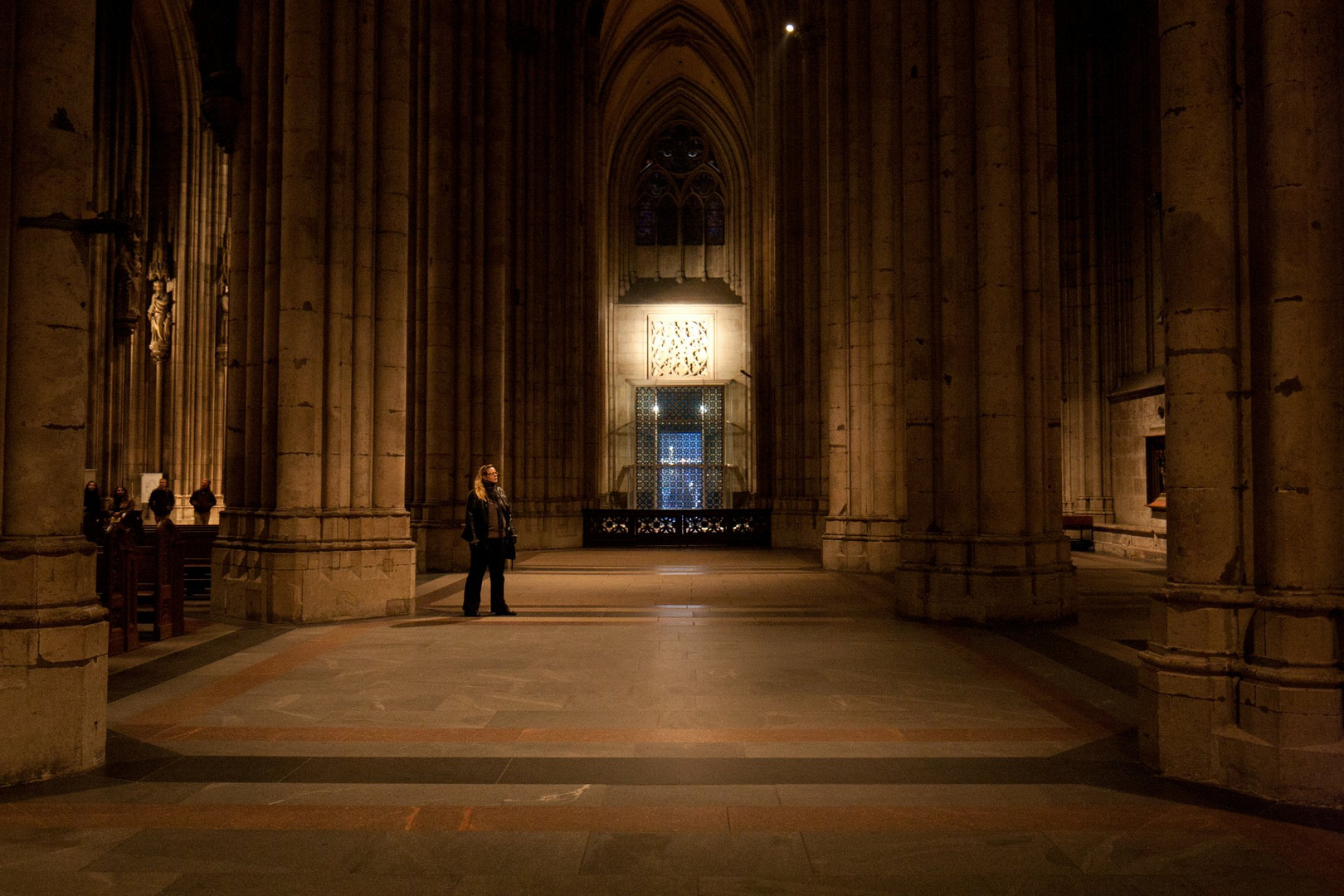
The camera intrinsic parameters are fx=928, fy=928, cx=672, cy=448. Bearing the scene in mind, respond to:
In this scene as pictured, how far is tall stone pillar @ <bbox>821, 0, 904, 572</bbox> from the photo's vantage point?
1391 cm

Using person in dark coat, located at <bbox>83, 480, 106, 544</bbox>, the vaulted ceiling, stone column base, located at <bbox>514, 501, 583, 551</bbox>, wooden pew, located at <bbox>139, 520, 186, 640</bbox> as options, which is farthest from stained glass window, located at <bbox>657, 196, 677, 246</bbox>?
wooden pew, located at <bbox>139, 520, 186, 640</bbox>

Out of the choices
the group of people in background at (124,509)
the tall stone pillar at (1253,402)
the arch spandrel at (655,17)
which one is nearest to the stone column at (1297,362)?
the tall stone pillar at (1253,402)

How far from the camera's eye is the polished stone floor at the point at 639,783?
3.42m

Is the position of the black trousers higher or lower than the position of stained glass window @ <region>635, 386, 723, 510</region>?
lower

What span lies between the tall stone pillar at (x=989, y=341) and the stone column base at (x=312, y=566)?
220 inches

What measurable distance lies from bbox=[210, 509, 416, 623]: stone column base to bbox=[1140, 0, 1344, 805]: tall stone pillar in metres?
7.70

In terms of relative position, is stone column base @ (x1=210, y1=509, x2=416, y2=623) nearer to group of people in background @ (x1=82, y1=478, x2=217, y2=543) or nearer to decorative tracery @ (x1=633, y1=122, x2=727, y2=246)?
group of people in background @ (x1=82, y1=478, x2=217, y2=543)

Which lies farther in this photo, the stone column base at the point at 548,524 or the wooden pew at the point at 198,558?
the stone column base at the point at 548,524

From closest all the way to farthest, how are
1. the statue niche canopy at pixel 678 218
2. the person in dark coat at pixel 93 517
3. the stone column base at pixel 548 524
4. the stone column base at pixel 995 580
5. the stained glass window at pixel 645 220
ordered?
the stone column base at pixel 995 580
the person in dark coat at pixel 93 517
the stone column base at pixel 548 524
the statue niche canopy at pixel 678 218
the stained glass window at pixel 645 220

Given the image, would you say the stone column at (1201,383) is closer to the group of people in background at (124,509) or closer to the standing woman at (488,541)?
the standing woman at (488,541)

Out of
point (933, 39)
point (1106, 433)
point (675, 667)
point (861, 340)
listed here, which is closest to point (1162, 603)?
point (675, 667)

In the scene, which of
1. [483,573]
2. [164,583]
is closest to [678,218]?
[483,573]

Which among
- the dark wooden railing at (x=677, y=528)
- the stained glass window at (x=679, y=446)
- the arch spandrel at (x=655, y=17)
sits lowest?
the dark wooden railing at (x=677, y=528)

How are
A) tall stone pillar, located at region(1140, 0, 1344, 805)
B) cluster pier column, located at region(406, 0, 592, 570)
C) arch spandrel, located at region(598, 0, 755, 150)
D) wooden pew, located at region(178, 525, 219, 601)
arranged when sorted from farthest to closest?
arch spandrel, located at region(598, 0, 755, 150) < cluster pier column, located at region(406, 0, 592, 570) < wooden pew, located at region(178, 525, 219, 601) < tall stone pillar, located at region(1140, 0, 1344, 805)
